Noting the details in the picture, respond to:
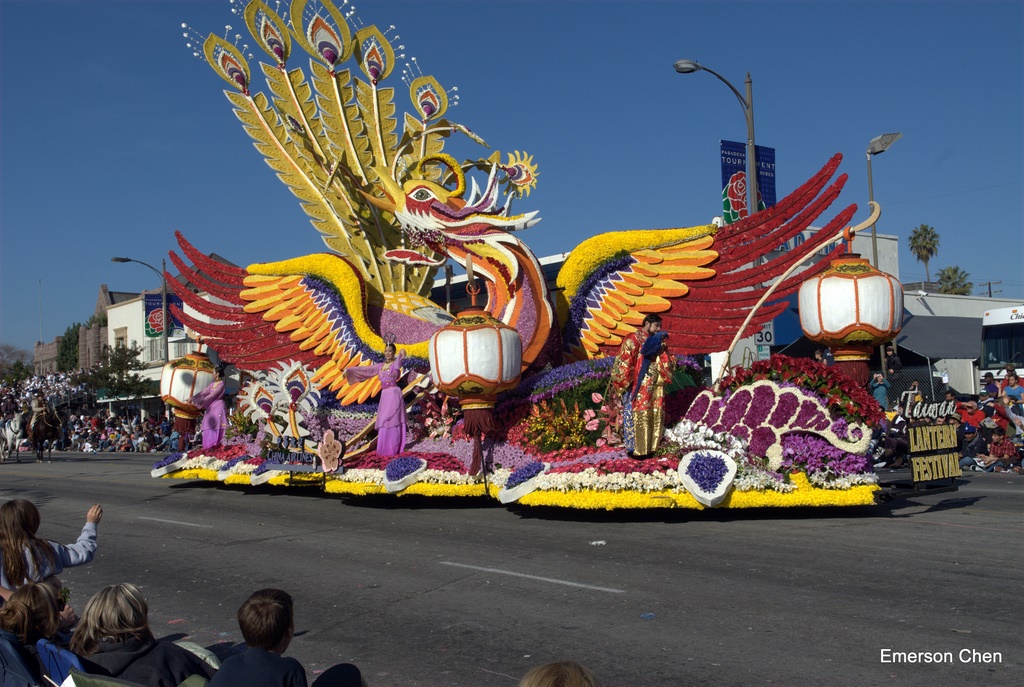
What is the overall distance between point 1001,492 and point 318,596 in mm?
10079

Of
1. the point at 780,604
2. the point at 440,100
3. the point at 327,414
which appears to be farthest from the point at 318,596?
the point at 440,100

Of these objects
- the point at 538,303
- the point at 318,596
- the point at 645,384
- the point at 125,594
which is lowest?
the point at 318,596

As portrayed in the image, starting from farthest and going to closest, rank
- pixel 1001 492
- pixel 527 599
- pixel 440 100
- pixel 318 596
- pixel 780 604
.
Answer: pixel 440 100, pixel 1001 492, pixel 318 596, pixel 527 599, pixel 780 604

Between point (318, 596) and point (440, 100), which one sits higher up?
point (440, 100)

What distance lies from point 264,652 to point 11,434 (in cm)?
3247

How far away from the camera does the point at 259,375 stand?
17641 mm

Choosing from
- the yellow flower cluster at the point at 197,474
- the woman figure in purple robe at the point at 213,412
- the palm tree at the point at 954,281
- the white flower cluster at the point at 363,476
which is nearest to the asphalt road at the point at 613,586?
the white flower cluster at the point at 363,476

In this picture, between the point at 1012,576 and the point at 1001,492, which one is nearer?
the point at 1012,576

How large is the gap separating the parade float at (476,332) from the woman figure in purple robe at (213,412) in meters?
0.40

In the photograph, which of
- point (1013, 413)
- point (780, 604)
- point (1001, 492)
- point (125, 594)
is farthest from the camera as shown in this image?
point (1013, 413)

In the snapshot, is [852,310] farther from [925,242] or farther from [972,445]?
[925,242]

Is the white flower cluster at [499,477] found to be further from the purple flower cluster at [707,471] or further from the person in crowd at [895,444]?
the person in crowd at [895,444]

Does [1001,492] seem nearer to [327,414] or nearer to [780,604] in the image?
[780,604]

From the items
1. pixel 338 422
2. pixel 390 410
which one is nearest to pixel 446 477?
pixel 390 410
